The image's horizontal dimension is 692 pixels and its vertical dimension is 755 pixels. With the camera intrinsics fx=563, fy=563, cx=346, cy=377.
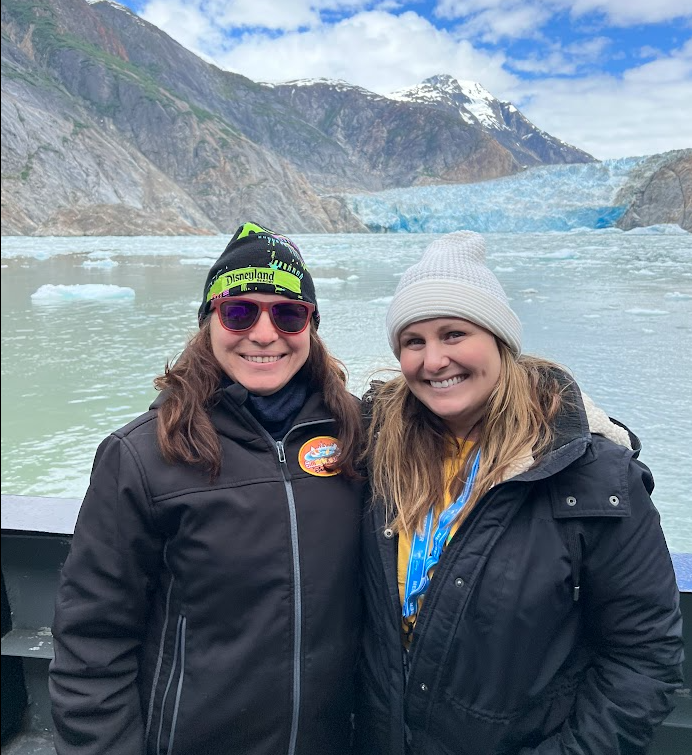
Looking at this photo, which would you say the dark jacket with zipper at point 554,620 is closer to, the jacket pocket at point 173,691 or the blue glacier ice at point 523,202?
the jacket pocket at point 173,691

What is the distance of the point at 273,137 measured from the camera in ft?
72.8

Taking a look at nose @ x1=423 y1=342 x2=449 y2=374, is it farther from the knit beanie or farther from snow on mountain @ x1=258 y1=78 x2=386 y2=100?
snow on mountain @ x1=258 y1=78 x2=386 y2=100

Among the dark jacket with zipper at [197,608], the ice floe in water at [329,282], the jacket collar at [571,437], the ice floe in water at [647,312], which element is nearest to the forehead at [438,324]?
the jacket collar at [571,437]

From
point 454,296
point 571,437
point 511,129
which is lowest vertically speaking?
point 571,437

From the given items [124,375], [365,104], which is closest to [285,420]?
[124,375]

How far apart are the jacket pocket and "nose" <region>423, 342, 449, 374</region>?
0.62 metres

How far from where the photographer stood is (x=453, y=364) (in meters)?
1.02

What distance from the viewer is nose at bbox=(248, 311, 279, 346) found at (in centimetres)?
108

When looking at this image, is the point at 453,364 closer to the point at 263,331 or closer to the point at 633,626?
the point at 263,331

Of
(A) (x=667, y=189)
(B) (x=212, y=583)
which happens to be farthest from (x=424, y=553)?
(A) (x=667, y=189)

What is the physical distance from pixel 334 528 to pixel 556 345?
10.1 ft

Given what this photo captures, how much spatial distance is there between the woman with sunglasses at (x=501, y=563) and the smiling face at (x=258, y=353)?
22 cm

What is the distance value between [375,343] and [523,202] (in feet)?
36.0

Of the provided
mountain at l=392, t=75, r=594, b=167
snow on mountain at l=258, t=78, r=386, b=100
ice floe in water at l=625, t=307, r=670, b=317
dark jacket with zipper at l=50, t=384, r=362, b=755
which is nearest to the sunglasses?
dark jacket with zipper at l=50, t=384, r=362, b=755
